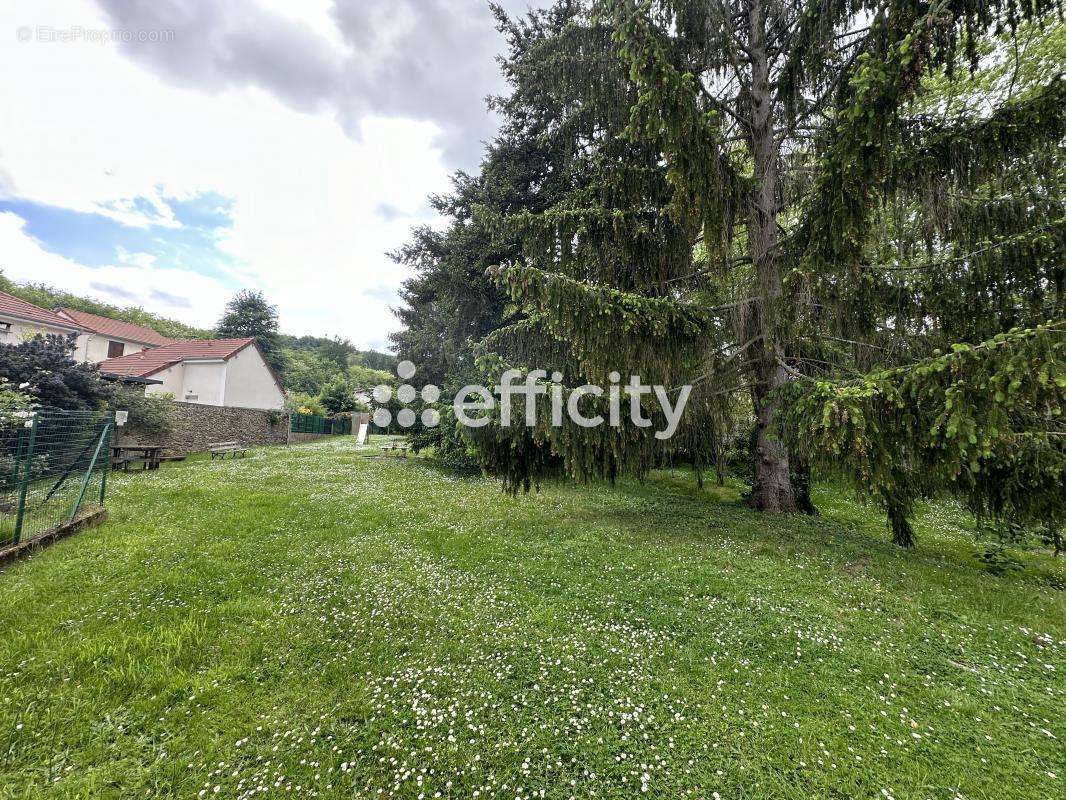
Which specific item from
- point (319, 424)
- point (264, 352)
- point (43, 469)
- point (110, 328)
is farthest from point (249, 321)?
point (43, 469)

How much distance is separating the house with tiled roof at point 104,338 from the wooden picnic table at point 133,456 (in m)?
17.9

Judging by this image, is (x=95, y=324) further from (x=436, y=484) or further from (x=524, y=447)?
(x=524, y=447)

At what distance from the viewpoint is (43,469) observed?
504 centimetres

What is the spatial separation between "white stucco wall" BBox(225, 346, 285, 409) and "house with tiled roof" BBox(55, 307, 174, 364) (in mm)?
7791

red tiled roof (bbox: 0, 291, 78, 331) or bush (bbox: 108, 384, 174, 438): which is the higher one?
red tiled roof (bbox: 0, 291, 78, 331)

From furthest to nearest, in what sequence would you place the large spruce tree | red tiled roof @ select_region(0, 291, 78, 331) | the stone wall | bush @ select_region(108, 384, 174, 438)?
→ red tiled roof @ select_region(0, 291, 78, 331) → the stone wall → bush @ select_region(108, 384, 174, 438) → the large spruce tree

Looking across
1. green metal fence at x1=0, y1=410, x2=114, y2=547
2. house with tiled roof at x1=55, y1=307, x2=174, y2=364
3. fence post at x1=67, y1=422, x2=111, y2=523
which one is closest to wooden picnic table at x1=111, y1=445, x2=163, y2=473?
fence post at x1=67, y1=422, x2=111, y2=523

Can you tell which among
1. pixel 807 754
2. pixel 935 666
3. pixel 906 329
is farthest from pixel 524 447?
pixel 906 329

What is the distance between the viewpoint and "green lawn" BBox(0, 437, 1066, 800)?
2162mm

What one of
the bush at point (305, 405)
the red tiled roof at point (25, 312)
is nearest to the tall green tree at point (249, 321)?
the bush at point (305, 405)

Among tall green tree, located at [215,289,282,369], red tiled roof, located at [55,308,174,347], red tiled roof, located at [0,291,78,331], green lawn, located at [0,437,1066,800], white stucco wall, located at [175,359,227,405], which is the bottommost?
green lawn, located at [0,437,1066,800]

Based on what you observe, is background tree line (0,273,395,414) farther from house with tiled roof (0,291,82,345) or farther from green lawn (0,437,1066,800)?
green lawn (0,437,1066,800)

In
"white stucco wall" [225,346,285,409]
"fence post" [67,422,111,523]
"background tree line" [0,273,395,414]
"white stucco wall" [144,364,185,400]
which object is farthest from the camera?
"white stucco wall" [225,346,285,409]

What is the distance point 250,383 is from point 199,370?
2.44 meters
